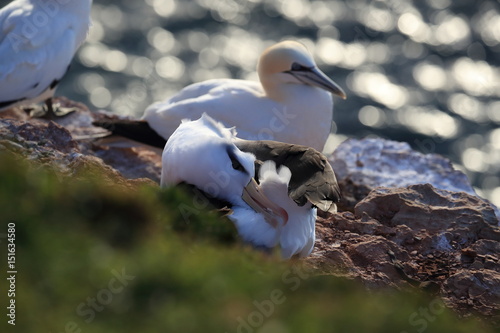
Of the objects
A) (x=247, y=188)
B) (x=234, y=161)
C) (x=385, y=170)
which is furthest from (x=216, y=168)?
(x=385, y=170)

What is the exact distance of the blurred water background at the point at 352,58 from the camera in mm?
16016

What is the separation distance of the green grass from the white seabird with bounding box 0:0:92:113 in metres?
3.37

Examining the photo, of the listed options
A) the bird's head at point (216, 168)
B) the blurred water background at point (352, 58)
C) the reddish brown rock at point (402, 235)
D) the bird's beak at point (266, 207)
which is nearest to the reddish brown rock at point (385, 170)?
the reddish brown rock at point (402, 235)

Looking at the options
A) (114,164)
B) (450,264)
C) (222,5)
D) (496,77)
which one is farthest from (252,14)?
(450,264)

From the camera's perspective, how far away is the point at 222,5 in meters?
18.5

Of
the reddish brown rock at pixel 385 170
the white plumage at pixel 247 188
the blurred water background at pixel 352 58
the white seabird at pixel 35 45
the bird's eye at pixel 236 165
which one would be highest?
the bird's eye at pixel 236 165

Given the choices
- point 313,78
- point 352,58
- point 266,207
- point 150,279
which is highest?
point 150,279

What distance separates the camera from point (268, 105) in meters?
7.80

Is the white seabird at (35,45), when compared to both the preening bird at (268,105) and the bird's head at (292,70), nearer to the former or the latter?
the preening bird at (268,105)

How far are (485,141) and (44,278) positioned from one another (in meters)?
13.1

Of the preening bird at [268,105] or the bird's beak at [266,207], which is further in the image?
the preening bird at [268,105]

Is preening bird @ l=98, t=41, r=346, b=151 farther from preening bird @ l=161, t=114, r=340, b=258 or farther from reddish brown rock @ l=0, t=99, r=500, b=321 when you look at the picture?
preening bird @ l=161, t=114, r=340, b=258

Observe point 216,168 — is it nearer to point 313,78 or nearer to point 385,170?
point 313,78

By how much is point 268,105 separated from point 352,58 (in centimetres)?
988
